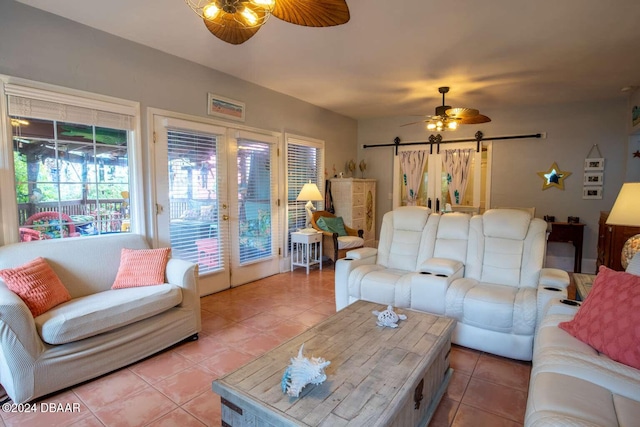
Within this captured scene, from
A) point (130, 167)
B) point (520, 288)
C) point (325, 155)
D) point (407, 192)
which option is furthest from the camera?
point (407, 192)

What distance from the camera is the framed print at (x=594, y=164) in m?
5.11

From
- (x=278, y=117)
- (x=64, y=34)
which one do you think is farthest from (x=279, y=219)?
(x=64, y=34)

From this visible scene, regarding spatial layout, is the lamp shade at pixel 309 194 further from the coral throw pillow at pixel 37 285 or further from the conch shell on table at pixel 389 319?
the coral throw pillow at pixel 37 285

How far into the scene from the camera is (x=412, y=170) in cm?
653

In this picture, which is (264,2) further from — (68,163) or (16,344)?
(68,163)

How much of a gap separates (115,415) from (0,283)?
3.85ft

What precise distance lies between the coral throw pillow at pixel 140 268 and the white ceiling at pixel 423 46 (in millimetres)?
2023

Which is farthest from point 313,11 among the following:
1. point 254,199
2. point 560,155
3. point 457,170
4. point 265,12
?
point 560,155

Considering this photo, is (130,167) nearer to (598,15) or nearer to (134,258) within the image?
(134,258)

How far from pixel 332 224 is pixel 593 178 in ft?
13.8

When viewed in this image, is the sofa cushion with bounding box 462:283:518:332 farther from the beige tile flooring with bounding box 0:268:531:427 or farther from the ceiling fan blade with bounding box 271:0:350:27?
the ceiling fan blade with bounding box 271:0:350:27

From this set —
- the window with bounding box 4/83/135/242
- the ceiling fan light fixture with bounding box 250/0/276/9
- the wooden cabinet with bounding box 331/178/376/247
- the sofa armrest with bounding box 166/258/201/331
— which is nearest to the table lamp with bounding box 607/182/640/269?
the ceiling fan light fixture with bounding box 250/0/276/9

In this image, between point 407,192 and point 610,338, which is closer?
point 610,338

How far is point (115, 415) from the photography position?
A: 75.6 inches
